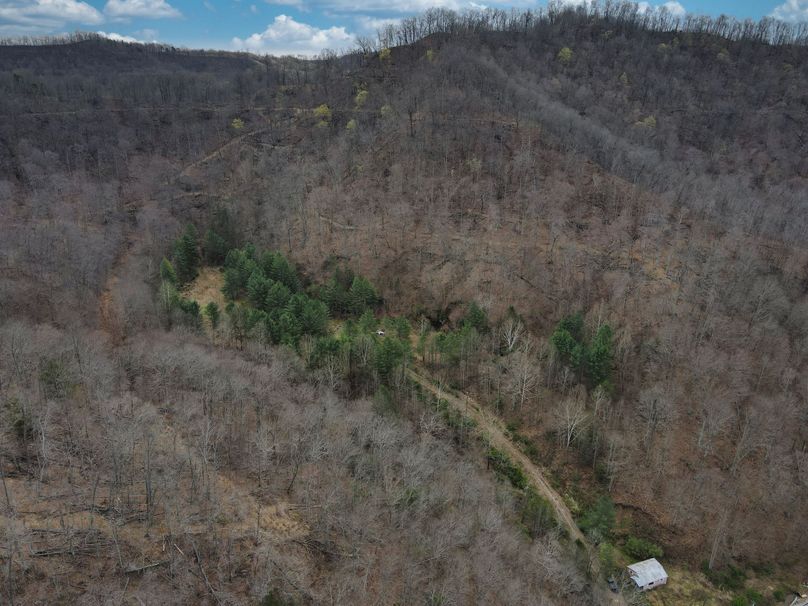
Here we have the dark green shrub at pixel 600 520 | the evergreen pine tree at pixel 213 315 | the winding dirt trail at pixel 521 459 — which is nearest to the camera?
the winding dirt trail at pixel 521 459

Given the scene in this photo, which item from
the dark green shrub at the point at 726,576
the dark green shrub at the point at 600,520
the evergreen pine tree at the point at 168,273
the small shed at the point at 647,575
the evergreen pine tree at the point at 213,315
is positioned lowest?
the dark green shrub at the point at 726,576

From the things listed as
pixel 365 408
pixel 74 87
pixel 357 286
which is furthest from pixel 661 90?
pixel 74 87

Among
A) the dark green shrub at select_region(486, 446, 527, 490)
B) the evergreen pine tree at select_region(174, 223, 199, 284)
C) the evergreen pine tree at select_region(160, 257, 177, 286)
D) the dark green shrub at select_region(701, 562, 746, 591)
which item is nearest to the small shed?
the dark green shrub at select_region(701, 562, 746, 591)

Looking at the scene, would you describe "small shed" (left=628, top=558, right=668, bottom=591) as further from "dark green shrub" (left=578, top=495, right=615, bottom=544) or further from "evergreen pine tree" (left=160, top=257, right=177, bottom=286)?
"evergreen pine tree" (left=160, top=257, right=177, bottom=286)

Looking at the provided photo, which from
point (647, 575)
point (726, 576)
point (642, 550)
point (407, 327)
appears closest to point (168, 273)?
point (407, 327)

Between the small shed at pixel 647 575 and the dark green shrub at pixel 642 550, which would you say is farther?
the dark green shrub at pixel 642 550

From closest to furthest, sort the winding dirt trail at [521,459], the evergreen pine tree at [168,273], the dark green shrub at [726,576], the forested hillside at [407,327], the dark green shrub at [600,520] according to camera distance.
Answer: the forested hillside at [407,327] → the winding dirt trail at [521,459] → the dark green shrub at [726,576] → the dark green shrub at [600,520] → the evergreen pine tree at [168,273]

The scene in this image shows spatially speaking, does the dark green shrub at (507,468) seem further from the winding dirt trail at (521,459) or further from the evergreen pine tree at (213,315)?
the evergreen pine tree at (213,315)

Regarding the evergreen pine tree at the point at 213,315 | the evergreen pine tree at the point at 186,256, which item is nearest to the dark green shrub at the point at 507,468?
the evergreen pine tree at the point at 213,315
